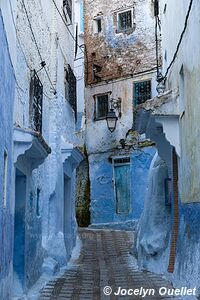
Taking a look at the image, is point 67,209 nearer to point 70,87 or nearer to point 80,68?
point 70,87

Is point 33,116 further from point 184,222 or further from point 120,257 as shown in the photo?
point 120,257

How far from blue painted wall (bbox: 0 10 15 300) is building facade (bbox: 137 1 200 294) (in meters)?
2.64

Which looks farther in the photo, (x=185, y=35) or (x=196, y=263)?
(x=185, y=35)

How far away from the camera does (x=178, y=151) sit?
29.8 ft

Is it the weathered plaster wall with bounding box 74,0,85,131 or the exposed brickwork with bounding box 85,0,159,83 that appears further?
the weathered plaster wall with bounding box 74,0,85,131

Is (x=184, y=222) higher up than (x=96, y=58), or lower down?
lower down

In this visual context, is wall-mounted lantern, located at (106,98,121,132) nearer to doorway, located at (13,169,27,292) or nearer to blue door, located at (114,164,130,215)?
blue door, located at (114,164,130,215)

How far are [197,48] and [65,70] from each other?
7.40 metres

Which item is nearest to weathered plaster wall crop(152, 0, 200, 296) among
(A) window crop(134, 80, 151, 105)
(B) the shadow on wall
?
(B) the shadow on wall

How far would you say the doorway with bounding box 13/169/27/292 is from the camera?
8562mm

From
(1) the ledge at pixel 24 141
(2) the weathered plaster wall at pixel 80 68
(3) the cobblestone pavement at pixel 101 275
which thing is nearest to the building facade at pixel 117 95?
(2) the weathered plaster wall at pixel 80 68

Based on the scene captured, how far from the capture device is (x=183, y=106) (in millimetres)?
8672

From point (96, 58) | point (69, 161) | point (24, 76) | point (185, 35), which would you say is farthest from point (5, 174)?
point (96, 58)

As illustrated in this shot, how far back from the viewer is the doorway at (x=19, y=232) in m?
8.56
